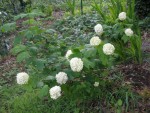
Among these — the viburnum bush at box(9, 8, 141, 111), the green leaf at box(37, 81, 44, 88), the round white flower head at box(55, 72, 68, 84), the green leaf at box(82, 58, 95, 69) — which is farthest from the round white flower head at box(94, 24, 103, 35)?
the green leaf at box(37, 81, 44, 88)

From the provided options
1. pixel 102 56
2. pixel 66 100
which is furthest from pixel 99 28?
pixel 66 100

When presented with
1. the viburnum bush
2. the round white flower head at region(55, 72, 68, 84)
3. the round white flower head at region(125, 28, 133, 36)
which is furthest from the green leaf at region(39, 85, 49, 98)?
the round white flower head at region(125, 28, 133, 36)

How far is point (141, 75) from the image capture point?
3.81 m

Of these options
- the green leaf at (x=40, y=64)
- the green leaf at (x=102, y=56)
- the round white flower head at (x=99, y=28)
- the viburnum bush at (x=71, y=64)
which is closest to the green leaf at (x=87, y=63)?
the viburnum bush at (x=71, y=64)

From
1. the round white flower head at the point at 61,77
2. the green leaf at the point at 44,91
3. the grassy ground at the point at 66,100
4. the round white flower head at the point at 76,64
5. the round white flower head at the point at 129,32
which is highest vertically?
the round white flower head at the point at 129,32

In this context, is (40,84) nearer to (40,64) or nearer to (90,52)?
(40,64)

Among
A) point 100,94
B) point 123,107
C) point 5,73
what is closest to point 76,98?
point 100,94

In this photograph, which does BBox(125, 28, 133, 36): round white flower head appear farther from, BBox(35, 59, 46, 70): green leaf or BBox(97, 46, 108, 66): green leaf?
BBox(35, 59, 46, 70): green leaf

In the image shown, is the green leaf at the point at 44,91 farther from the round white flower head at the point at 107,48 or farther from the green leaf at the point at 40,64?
the round white flower head at the point at 107,48

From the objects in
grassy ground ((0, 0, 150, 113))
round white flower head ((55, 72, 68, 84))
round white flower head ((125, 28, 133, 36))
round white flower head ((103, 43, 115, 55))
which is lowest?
grassy ground ((0, 0, 150, 113))

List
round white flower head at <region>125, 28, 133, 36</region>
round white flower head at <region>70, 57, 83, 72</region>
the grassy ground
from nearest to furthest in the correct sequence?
round white flower head at <region>70, 57, 83, 72</region>, the grassy ground, round white flower head at <region>125, 28, 133, 36</region>

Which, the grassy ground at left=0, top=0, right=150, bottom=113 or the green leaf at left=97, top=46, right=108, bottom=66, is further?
the grassy ground at left=0, top=0, right=150, bottom=113

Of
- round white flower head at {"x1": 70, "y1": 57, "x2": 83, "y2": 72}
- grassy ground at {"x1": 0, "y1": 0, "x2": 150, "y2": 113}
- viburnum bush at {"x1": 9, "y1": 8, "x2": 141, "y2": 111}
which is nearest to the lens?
round white flower head at {"x1": 70, "y1": 57, "x2": 83, "y2": 72}

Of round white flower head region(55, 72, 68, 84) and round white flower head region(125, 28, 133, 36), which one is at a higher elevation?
round white flower head region(125, 28, 133, 36)
